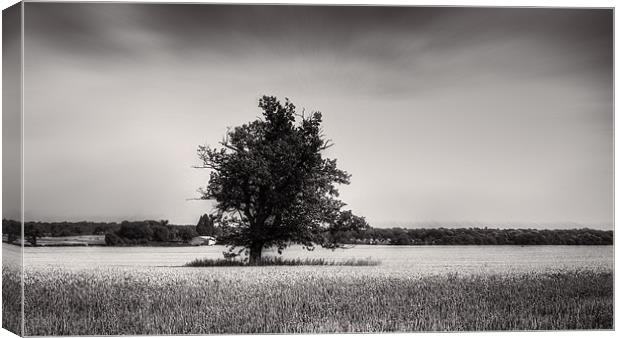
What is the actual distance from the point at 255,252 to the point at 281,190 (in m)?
1.03

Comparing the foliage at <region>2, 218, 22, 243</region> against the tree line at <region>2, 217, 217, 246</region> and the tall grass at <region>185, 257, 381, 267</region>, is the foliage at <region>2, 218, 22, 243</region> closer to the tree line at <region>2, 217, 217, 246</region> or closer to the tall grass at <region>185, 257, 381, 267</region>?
the tree line at <region>2, 217, 217, 246</region>

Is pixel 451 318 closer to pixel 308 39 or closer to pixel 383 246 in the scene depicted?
pixel 383 246

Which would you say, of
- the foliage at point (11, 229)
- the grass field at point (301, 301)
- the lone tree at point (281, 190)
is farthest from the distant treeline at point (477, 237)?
the foliage at point (11, 229)

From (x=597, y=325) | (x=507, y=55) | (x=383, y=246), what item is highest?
(x=507, y=55)

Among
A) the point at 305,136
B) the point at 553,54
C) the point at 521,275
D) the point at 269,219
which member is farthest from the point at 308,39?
the point at 521,275

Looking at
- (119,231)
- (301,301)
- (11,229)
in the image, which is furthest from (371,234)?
(11,229)

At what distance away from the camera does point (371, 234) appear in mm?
16453

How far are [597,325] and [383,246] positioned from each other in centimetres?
347

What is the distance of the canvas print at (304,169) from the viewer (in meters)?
15.6

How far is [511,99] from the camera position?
54.4ft

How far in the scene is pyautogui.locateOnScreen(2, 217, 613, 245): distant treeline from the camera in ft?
51.6

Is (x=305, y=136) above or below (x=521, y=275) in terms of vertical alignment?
above

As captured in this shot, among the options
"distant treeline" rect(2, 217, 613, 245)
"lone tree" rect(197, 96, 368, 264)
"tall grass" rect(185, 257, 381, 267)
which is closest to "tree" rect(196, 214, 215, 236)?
"distant treeline" rect(2, 217, 613, 245)

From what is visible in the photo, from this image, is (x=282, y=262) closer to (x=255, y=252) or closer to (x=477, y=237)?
(x=255, y=252)
